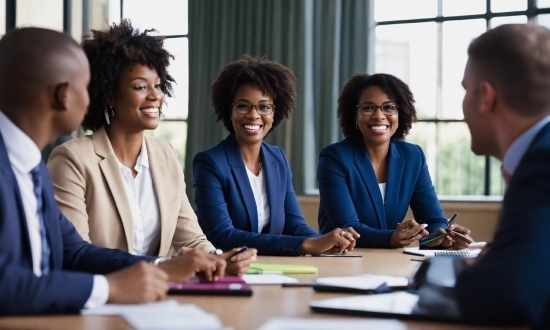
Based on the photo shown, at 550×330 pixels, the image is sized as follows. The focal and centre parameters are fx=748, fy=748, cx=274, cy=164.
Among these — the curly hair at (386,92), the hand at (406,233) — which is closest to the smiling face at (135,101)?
the hand at (406,233)

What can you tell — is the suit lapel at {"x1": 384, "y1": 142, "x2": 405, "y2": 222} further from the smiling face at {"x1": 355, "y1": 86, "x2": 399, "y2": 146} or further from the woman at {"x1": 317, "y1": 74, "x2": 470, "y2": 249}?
the smiling face at {"x1": 355, "y1": 86, "x2": 399, "y2": 146}

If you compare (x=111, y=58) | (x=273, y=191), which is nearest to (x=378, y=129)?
(x=273, y=191)

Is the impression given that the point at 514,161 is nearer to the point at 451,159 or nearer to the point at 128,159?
the point at 128,159

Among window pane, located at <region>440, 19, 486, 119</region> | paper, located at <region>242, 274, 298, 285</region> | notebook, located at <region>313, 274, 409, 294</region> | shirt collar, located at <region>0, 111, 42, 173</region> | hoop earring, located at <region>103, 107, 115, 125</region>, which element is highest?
window pane, located at <region>440, 19, 486, 119</region>

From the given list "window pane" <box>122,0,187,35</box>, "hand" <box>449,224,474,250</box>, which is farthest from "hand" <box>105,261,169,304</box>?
"window pane" <box>122,0,187,35</box>

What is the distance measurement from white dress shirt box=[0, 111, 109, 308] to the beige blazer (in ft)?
2.38

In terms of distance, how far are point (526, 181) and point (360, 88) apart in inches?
107

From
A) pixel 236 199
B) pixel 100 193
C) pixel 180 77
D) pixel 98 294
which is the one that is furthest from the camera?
pixel 180 77

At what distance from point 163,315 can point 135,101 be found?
1.54 meters

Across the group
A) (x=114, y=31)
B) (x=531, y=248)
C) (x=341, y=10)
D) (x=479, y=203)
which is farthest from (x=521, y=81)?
(x=341, y=10)

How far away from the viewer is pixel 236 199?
3568mm

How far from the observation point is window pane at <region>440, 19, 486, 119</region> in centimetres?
679

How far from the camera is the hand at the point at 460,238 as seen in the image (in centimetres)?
335

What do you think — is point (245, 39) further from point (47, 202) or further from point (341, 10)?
point (47, 202)
